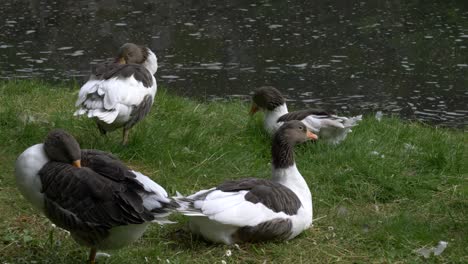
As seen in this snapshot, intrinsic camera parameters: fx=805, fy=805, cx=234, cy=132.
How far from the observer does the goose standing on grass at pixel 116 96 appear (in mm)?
6723

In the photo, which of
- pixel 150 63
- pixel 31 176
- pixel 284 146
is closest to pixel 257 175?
pixel 284 146

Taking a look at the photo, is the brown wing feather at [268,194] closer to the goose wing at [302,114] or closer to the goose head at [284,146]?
the goose head at [284,146]

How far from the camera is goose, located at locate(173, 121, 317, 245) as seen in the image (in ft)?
17.2

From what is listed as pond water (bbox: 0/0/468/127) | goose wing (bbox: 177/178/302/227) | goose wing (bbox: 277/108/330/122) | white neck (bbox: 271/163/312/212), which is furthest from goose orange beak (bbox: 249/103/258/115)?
goose wing (bbox: 177/178/302/227)

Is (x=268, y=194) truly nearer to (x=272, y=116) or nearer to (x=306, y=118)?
(x=306, y=118)

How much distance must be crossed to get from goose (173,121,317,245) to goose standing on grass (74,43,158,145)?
1.58 m

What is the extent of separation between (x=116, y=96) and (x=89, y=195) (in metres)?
2.14

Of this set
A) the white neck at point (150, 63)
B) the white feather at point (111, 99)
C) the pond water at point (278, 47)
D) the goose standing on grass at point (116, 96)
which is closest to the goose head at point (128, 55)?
the white neck at point (150, 63)

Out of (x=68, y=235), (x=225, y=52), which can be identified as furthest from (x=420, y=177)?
(x=225, y=52)

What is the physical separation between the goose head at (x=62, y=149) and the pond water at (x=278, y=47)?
5467mm

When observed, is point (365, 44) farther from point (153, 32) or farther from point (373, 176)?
point (373, 176)

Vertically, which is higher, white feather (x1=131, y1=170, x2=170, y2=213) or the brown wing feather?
white feather (x1=131, y1=170, x2=170, y2=213)

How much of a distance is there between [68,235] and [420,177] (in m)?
3.06

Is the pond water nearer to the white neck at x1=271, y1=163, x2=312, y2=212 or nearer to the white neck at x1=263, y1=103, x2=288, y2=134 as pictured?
the white neck at x1=263, y1=103, x2=288, y2=134
